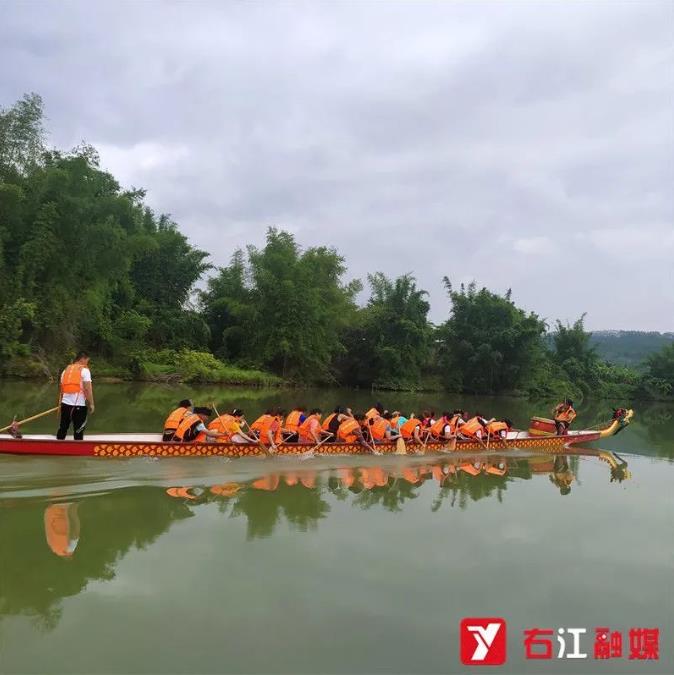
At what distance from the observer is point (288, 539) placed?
5.44 metres

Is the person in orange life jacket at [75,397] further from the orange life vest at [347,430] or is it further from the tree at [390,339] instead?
the tree at [390,339]

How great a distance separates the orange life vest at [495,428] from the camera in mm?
11721

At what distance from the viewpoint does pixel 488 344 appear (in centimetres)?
3494

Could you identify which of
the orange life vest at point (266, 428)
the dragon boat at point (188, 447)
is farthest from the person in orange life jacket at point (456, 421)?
the orange life vest at point (266, 428)

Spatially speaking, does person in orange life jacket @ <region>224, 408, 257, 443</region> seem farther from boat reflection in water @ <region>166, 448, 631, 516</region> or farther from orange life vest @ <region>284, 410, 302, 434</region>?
orange life vest @ <region>284, 410, 302, 434</region>

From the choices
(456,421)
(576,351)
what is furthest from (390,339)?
(456,421)

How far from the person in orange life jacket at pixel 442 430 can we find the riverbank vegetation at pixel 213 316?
15751 mm

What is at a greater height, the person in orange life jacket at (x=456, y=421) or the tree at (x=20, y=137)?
the tree at (x=20, y=137)

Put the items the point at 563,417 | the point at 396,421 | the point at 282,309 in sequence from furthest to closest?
the point at 282,309 < the point at 563,417 < the point at 396,421

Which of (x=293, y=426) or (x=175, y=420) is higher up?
(x=175, y=420)

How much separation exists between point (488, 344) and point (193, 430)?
29.2 meters

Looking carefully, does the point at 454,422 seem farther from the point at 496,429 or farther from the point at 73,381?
the point at 73,381

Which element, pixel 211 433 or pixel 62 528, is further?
pixel 211 433

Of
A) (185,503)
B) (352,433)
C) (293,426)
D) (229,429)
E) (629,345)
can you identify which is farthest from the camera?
(629,345)
